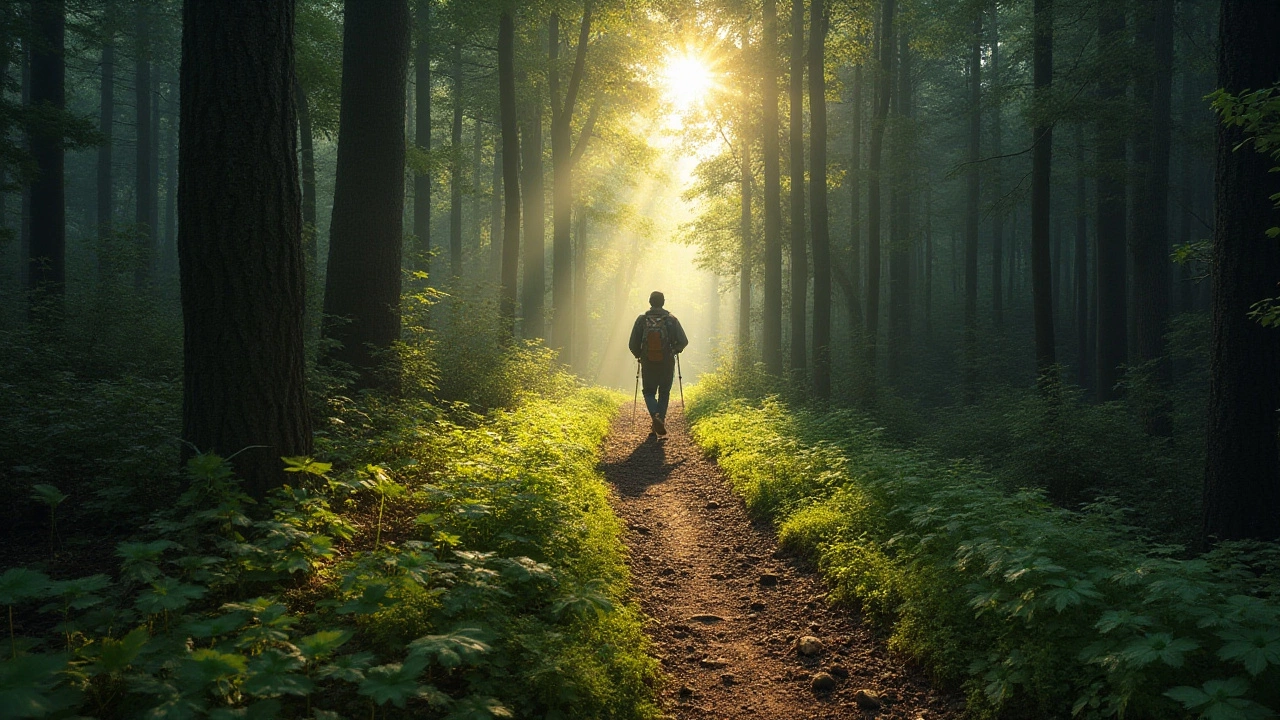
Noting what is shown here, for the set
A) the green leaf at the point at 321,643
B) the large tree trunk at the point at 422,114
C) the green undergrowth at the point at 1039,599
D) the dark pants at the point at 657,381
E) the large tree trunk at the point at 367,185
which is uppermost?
the large tree trunk at the point at 422,114

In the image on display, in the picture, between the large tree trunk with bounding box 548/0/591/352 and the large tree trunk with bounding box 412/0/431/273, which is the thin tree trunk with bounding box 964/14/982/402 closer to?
the large tree trunk with bounding box 548/0/591/352

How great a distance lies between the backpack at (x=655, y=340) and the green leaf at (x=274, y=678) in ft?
31.9

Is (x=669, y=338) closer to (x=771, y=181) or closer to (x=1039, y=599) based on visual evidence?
(x=771, y=181)

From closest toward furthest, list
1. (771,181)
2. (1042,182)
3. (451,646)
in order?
(451,646) → (1042,182) → (771,181)

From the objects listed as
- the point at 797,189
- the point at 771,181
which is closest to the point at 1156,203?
the point at 797,189

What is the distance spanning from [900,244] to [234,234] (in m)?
19.9

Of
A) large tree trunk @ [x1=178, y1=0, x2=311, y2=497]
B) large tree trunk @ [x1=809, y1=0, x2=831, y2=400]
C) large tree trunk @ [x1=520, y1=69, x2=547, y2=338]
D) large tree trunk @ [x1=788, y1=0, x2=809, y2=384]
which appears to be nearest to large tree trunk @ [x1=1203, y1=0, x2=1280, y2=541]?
large tree trunk @ [x1=178, y1=0, x2=311, y2=497]

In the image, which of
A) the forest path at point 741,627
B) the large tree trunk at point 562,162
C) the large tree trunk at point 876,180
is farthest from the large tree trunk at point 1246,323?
the large tree trunk at point 562,162

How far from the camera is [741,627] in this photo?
16.1ft

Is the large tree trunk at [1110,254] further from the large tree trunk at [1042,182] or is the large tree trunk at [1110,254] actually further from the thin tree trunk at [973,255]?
the thin tree trunk at [973,255]

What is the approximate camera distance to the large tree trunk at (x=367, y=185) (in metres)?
7.65

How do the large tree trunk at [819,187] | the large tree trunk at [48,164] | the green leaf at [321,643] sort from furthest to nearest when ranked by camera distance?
the large tree trunk at [819,187] → the large tree trunk at [48,164] → the green leaf at [321,643]

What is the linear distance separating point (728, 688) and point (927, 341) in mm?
30659

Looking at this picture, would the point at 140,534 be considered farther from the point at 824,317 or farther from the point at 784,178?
the point at 784,178
